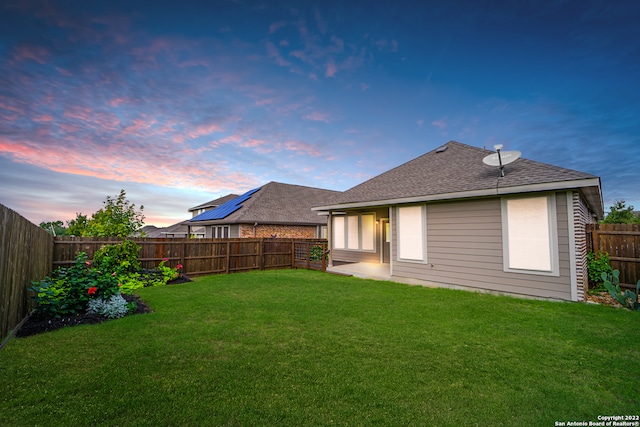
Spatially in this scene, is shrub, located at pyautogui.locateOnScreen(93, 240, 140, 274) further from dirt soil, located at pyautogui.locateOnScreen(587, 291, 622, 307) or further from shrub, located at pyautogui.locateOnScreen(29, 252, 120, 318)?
dirt soil, located at pyautogui.locateOnScreen(587, 291, 622, 307)

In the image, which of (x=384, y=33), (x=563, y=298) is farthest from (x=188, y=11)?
(x=563, y=298)

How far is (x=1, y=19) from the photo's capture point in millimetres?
4859

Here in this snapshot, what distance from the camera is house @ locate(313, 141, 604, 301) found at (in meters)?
6.13

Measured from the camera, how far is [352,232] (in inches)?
517

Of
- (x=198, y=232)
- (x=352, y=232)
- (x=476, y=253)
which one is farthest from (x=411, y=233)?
(x=198, y=232)

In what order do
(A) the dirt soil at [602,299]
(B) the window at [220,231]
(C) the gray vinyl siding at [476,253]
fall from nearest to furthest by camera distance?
1. (A) the dirt soil at [602,299]
2. (C) the gray vinyl siding at [476,253]
3. (B) the window at [220,231]

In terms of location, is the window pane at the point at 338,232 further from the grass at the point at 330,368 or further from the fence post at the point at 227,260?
the grass at the point at 330,368

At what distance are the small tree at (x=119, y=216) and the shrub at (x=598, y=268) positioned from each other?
59.5 feet

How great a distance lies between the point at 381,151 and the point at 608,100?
36.2 feet

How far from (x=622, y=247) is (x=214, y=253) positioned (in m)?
13.9

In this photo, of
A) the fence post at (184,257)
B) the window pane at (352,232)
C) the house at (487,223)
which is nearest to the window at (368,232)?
the window pane at (352,232)

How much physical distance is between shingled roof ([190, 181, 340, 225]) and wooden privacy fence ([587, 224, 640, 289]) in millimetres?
15338

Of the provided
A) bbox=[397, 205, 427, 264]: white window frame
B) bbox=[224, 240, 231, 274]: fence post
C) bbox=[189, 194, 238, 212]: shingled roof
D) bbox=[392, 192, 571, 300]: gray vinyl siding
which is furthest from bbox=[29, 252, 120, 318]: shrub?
bbox=[189, 194, 238, 212]: shingled roof

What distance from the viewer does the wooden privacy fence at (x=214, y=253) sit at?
27.8ft
